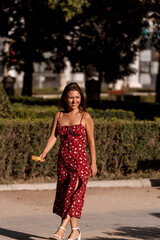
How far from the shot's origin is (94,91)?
2953 centimetres

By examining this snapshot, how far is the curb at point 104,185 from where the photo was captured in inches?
426

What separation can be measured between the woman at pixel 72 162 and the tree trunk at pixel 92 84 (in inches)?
858

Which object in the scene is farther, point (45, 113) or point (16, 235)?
point (45, 113)

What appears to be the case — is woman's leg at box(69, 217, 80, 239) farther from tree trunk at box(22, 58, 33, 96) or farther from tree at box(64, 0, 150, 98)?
tree trunk at box(22, 58, 33, 96)

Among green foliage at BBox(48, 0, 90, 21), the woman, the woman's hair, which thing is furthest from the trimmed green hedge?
the woman

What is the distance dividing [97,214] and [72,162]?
2.15m

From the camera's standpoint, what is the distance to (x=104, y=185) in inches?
446

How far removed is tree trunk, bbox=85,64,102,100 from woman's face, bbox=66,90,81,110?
21.8 m

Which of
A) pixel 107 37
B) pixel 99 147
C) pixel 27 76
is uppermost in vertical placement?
pixel 107 37

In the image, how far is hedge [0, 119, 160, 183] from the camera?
37.4 feet

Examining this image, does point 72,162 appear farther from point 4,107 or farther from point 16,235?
point 4,107

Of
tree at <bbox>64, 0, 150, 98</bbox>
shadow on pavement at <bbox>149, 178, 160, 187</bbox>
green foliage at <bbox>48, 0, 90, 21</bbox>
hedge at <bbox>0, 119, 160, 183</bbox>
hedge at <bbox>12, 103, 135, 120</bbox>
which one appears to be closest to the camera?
hedge at <bbox>0, 119, 160, 183</bbox>

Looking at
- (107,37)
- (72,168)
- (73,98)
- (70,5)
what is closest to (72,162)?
(72,168)

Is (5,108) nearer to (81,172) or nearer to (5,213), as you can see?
(5,213)
